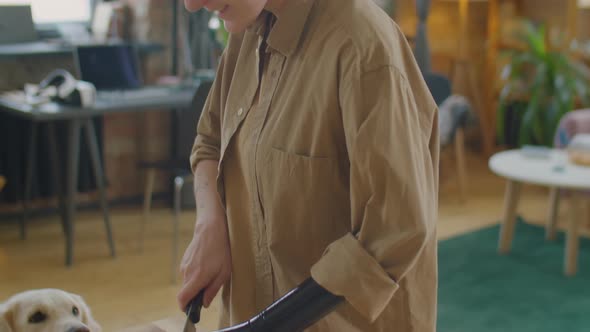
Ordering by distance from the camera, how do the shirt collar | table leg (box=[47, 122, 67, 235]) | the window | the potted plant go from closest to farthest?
the shirt collar
table leg (box=[47, 122, 67, 235])
the window
the potted plant

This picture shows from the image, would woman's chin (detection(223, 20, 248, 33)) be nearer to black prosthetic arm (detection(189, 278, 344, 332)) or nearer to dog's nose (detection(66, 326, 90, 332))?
black prosthetic arm (detection(189, 278, 344, 332))

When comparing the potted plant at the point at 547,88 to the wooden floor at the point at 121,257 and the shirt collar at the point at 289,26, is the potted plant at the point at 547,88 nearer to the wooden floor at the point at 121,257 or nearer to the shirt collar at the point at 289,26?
the wooden floor at the point at 121,257

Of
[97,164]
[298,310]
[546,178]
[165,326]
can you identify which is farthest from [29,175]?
[298,310]

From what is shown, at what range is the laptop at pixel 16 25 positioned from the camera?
4047mm

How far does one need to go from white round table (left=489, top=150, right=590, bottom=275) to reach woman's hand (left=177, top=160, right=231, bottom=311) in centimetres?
248

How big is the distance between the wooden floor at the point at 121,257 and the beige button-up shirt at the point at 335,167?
1.73 meters

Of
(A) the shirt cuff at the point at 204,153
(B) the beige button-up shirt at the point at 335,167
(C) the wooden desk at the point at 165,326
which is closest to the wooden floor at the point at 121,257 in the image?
(C) the wooden desk at the point at 165,326

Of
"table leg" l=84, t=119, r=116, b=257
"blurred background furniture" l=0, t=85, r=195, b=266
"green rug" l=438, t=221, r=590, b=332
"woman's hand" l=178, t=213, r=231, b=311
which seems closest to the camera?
"woman's hand" l=178, t=213, r=231, b=311

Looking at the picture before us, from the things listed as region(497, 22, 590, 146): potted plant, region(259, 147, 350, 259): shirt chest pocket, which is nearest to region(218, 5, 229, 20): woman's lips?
region(259, 147, 350, 259): shirt chest pocket

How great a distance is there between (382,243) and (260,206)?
8.8 inches

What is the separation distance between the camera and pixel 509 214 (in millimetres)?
3693

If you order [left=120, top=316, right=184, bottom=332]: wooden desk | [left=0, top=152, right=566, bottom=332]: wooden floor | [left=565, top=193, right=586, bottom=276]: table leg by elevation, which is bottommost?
[left=0, top=152, right=566, bottom=332]: wooden floor

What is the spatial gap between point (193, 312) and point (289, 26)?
1.38 ft

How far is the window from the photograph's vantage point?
4.38 meters
